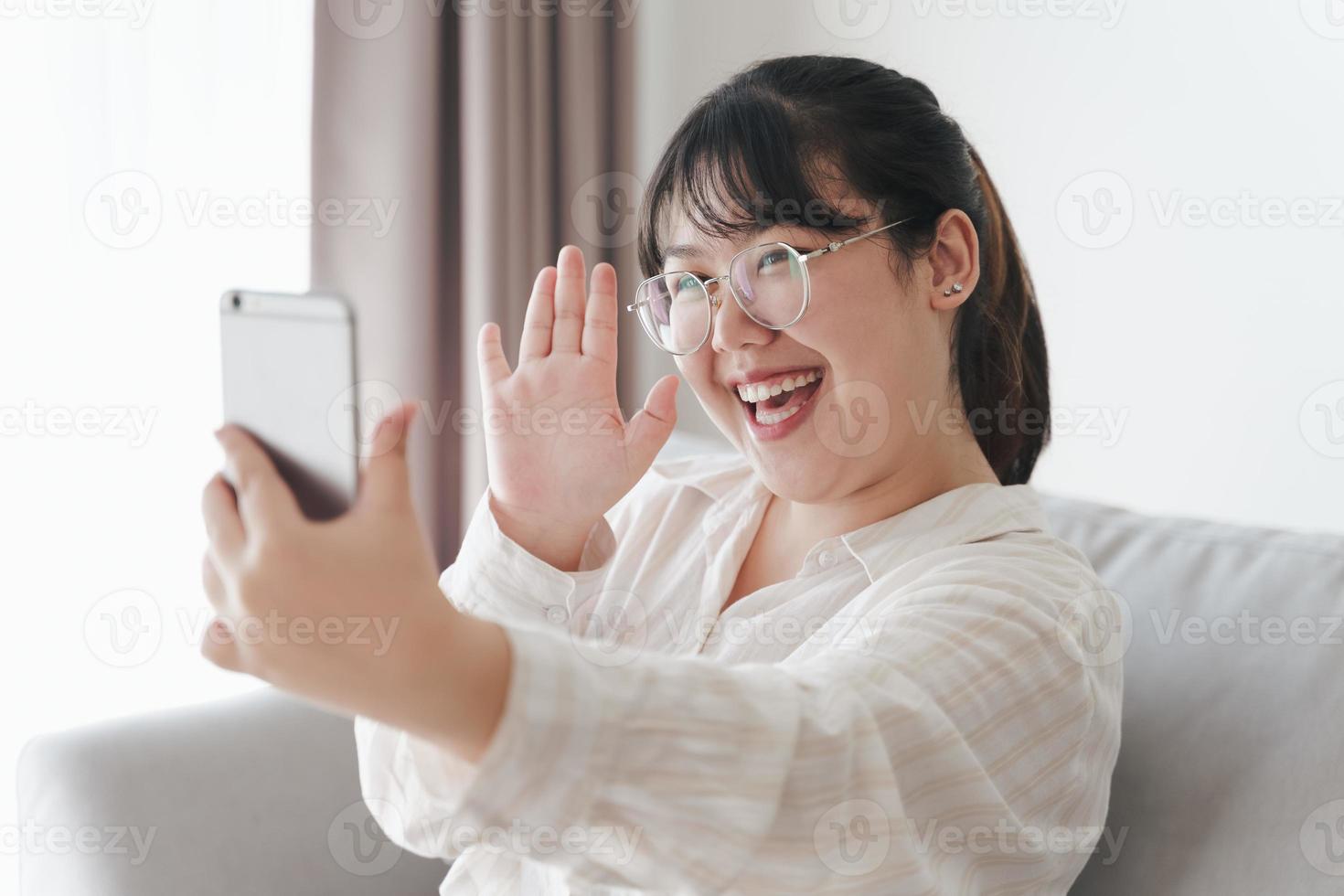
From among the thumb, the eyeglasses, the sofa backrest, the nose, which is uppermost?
the eyeglasses

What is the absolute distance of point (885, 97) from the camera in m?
1.18

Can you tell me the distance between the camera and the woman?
603 millimetres

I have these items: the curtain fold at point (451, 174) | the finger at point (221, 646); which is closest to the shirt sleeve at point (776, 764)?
the finger at point (221, 646)

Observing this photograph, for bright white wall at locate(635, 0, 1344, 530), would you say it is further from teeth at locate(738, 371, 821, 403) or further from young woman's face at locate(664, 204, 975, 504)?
teeth at locate(738, 371, 821, 403)

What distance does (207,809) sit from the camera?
4.33 ft

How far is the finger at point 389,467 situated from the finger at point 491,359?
50 centimetres

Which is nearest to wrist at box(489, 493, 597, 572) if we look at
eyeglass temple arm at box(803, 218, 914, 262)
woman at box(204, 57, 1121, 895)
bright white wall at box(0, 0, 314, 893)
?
woman at box(204, 57, 1121, 895)

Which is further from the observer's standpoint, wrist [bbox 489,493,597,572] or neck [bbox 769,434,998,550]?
neck [bbox 769,434,998,550]

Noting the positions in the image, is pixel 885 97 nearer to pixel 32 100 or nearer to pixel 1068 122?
pixel 1068 122

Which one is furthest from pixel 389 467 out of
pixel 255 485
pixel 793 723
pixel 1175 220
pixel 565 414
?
pixel 1175 220

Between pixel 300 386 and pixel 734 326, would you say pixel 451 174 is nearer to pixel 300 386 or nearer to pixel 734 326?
pixel 734 326

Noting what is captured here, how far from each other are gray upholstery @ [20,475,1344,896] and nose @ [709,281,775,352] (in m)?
0.49

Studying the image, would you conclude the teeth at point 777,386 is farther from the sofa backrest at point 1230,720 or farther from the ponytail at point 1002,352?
the sofa backrest at point 1230,720

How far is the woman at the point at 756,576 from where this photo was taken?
603mm
